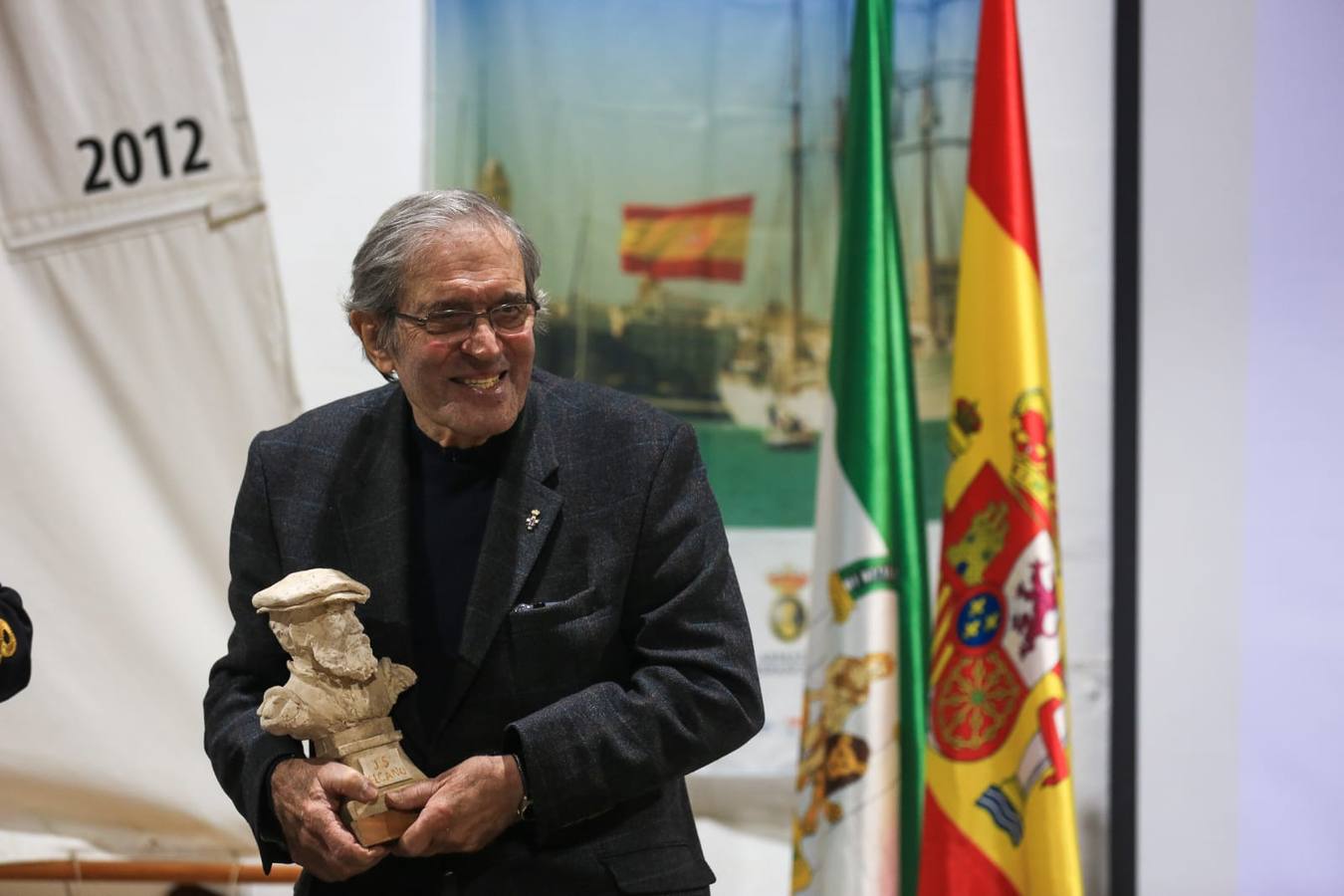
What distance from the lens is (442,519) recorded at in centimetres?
149

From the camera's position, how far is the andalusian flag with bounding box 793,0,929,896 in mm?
2455

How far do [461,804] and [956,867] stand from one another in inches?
55.4

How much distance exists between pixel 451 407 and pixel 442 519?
15 centimetres

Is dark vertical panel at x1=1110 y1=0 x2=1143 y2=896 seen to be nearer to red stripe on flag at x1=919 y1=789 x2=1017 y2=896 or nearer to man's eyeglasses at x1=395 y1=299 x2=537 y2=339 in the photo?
red stripe on flag at x1=919 y1=789 x2=1017 y2=896

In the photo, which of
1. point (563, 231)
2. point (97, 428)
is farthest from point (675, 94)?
point (97, 428)

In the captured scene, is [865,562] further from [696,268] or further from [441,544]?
[441,544]

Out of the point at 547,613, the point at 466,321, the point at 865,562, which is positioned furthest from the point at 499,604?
the point at 865,562

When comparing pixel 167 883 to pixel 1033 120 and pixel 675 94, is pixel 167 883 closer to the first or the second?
pixel 675 94

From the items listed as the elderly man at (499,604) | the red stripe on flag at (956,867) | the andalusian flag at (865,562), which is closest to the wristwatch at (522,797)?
the elderly man at (499,604)

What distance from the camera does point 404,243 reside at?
55.2 inches

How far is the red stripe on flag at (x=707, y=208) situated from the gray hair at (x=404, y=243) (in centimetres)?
131

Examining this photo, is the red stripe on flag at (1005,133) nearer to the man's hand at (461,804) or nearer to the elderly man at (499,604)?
the elderly man at (499,604)

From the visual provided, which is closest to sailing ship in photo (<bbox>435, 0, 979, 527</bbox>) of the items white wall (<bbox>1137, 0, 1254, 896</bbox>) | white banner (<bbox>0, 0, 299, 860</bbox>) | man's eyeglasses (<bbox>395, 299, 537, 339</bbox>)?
white wall (<bbox>1137, 0, 1254, 896</bbox>)

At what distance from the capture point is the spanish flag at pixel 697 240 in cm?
275
